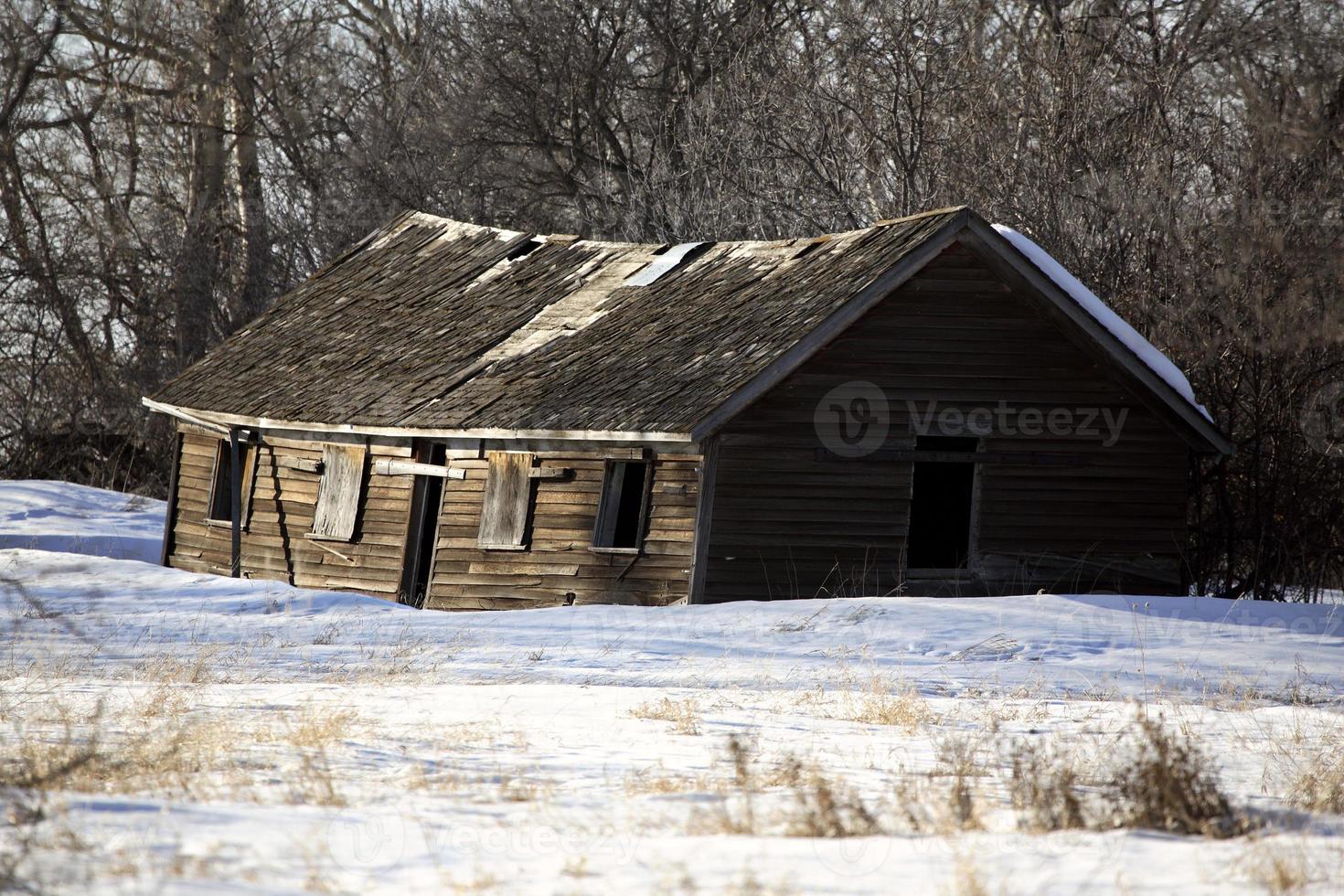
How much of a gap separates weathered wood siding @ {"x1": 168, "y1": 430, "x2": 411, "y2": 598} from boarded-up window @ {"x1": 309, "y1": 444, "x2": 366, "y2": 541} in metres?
0.13

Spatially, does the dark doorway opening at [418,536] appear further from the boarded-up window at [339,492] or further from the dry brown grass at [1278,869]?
the dry brown grass at [1278,869]

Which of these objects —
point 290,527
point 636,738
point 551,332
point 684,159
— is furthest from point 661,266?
point 636,738

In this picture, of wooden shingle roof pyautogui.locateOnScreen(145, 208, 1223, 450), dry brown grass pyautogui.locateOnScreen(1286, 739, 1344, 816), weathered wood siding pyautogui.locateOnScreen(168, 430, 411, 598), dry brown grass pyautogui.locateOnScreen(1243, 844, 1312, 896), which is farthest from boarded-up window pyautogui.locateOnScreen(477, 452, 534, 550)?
dry brown grass pyautogui.locateOnScreen(1243, 844, 1312, 896)

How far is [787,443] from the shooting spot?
623 inches

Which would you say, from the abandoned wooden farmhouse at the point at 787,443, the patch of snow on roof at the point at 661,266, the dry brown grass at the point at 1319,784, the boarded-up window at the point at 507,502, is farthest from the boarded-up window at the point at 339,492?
the dry brown grass at the point at 1319,784

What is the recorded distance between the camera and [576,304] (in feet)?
66.0

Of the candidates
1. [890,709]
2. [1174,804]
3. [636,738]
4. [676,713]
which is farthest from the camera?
[890,709]

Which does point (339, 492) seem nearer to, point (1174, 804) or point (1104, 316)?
point (1104, 316)

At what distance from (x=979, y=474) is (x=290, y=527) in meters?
9.31

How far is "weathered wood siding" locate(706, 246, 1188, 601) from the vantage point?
1569 centimetres

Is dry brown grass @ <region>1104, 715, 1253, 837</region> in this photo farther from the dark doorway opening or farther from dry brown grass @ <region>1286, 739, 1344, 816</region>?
the dark doorway opening

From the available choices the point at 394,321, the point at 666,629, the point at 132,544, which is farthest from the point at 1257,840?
the point at 132,544

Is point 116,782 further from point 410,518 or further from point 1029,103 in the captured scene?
point 1029,103

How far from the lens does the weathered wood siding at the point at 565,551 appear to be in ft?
51.4
